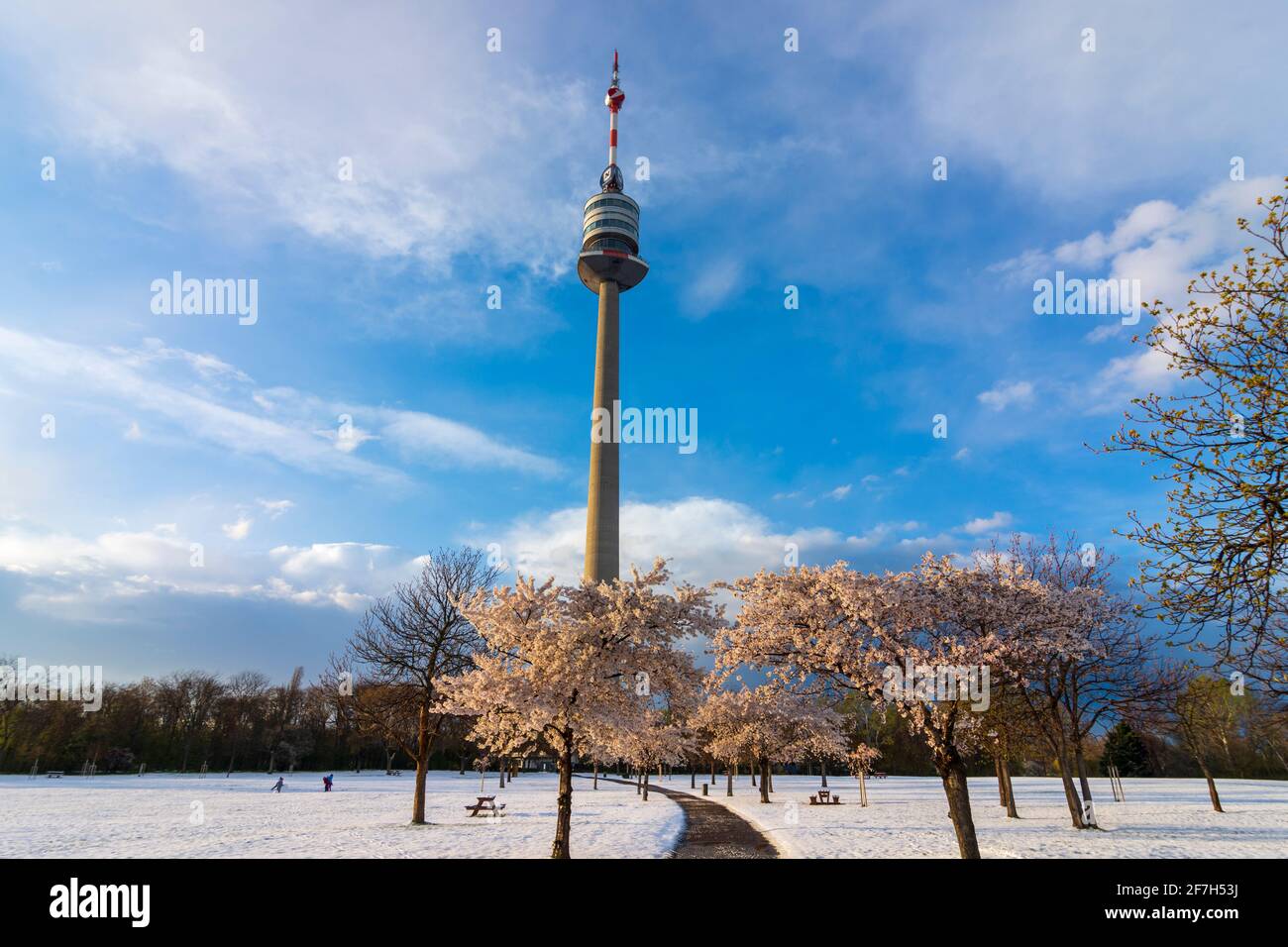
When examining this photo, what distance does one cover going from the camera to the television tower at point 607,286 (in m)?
89.7

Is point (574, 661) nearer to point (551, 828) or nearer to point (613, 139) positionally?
point (551, 828)

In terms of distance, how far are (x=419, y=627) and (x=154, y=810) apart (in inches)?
675

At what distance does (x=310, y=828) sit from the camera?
25.4 meters

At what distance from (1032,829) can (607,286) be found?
91416 mm

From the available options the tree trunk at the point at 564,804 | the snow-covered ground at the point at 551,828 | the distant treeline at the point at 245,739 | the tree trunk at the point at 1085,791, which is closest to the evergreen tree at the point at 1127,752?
the distant treeline at the point at 245,739

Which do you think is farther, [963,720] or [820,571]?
[963,720]

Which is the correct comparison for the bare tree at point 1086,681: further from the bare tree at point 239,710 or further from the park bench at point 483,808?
the bare tree at point 239,710

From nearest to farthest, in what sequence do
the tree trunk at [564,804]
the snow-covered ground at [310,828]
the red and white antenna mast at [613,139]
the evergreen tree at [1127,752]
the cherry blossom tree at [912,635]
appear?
the tree trunk at [564,804], the cherry blossom tree at [912,635], the snow-covered ground at [310,828], the evergreen tree at [1127,752], the red and white antenna mast at [613,139]

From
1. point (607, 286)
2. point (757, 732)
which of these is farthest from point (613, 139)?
point (757, 732)

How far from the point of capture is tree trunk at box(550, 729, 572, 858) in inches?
697

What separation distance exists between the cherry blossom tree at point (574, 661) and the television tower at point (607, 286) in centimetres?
6694
